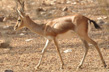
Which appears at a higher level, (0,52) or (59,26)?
(59,26)

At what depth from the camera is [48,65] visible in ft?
24.6

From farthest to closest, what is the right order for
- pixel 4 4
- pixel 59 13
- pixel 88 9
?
pixel 4 4
pixel 88 9
pixel 59 13

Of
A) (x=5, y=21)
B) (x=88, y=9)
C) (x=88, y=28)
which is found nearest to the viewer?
(x=88, y=28)

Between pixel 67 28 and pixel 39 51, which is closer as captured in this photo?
pixel 67 28

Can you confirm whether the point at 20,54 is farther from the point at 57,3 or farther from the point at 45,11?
the point at 57,3

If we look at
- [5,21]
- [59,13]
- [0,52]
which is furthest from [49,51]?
[59,13]

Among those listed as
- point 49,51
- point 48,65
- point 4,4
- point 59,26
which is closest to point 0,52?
point 49,51

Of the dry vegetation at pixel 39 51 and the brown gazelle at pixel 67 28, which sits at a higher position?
the brown gazelle at pixel 67 28

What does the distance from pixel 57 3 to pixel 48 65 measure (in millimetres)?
11139

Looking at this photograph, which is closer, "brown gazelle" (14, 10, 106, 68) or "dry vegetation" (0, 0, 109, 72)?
"brown gazelle" (14, 10, 106, 68)

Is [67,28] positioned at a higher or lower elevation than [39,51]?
higher

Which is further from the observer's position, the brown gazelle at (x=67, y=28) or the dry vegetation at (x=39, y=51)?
the dry vegetation at (x=39, y=51)

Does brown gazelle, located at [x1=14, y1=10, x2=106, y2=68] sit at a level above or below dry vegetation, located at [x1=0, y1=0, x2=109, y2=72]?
above

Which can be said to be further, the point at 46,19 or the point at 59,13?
the point at 59,13
